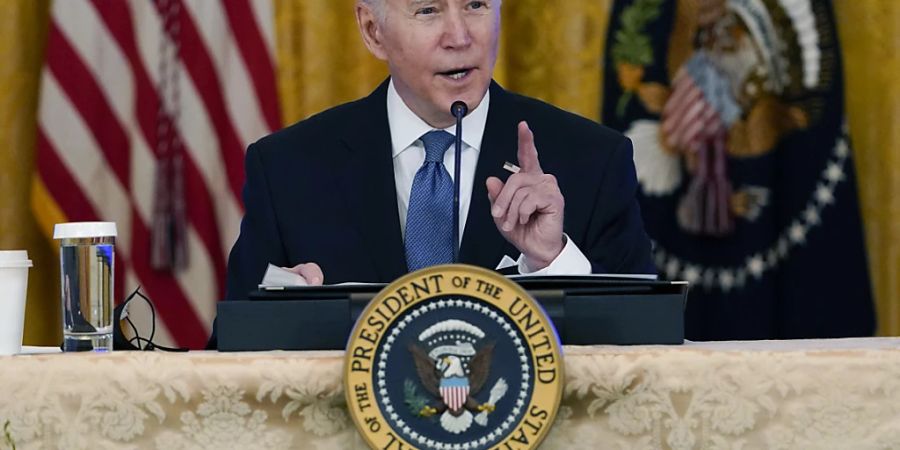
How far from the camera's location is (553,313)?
1349 mm

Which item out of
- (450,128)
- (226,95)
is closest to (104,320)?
(450,128)

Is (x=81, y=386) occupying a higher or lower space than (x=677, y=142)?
lower

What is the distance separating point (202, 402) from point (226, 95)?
216cm

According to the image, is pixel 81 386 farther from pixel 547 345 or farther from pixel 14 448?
pixel 547 345

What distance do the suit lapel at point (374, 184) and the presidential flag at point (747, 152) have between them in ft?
3.76

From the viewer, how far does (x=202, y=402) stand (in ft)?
4.19

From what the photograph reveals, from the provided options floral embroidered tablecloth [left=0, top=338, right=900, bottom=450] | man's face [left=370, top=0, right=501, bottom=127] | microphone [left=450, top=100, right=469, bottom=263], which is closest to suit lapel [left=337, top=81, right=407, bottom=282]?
man's face [left=370, top=0, right=501, bottom=127]

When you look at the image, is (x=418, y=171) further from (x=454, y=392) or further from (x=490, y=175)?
(x=454, y=392)

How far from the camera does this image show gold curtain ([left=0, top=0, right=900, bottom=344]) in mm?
3279

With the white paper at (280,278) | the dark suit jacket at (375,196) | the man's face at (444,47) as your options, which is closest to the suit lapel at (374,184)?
the dark suit jacket at (375,196)

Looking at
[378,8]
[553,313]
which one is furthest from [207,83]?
[553,313]

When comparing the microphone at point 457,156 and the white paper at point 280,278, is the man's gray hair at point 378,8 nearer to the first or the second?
the microphone at point 457,156

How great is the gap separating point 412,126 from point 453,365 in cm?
107

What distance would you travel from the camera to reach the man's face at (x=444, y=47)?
2.09 metres
